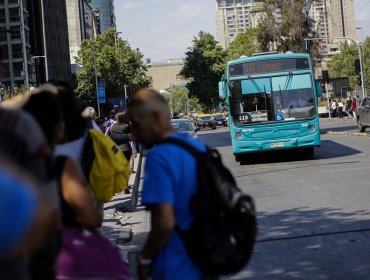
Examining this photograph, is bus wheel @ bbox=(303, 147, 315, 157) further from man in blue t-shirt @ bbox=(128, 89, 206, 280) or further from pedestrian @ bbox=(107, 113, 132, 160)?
man in blue t-shirt @ bbox=(128, 89, 206, 280)

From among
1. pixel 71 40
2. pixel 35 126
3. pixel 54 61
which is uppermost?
pixel 71 40

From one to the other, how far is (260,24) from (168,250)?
162 feet

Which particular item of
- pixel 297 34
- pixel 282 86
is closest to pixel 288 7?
pixel 297 34

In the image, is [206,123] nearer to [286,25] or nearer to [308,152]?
[286,25]

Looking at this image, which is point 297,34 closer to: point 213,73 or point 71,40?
point 213,73

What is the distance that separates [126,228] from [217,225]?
7144 mm

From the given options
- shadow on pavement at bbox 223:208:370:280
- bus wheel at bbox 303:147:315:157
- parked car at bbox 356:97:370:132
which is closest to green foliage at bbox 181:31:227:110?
parked car at bbox 356:97:370:132

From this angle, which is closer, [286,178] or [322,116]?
[286,178]

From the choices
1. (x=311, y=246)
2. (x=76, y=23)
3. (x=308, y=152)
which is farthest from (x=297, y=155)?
(x=76, y=23)

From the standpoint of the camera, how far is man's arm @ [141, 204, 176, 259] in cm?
307

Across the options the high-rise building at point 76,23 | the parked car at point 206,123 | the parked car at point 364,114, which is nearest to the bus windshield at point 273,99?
the parked car at point 364,114

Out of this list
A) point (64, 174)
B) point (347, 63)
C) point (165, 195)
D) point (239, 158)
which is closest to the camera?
point (64, 174)

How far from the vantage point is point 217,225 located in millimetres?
3061

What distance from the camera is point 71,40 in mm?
160000
